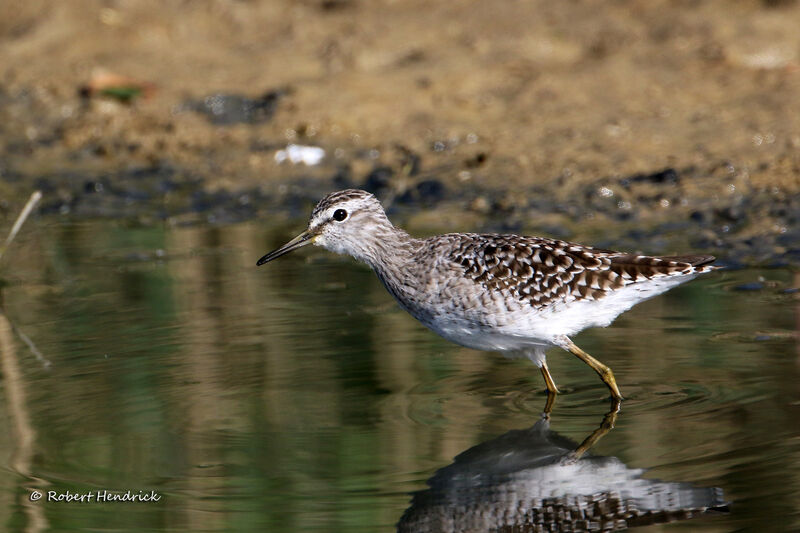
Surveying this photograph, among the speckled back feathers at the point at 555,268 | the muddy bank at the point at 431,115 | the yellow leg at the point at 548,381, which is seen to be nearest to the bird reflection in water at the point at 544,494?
the yellow leg at the point at 548,381

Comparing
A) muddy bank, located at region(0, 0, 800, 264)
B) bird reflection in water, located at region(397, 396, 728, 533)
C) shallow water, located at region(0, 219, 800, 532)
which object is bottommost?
bird reflection in water, located at region(397, 396, 728, 533)

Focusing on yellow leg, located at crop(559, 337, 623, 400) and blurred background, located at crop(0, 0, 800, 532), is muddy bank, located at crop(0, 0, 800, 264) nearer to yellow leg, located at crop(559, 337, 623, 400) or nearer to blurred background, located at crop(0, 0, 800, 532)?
blurred background, located at crop(0, 0, 800, 532)

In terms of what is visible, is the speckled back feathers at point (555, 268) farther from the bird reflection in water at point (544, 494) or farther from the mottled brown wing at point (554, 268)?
the bird reflection in water at point (544, 494)

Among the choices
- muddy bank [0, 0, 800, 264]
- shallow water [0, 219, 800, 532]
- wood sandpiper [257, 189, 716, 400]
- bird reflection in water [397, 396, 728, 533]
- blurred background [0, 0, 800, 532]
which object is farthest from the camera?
muddy bank [0, 0, 800, 264]

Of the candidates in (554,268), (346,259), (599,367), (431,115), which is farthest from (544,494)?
(431,115)

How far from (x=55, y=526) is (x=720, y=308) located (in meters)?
4.89

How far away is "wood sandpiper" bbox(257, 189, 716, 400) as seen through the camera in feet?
23.3

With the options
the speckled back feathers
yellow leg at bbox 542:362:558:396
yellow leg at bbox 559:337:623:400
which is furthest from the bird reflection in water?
the speckled back feathers

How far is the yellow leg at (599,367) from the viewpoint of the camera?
6.91m

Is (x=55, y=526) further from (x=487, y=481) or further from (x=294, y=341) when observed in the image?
(x=294, y=341)

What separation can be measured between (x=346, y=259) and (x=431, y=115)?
110 inches

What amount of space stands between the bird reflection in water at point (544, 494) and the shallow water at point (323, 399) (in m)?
0.05

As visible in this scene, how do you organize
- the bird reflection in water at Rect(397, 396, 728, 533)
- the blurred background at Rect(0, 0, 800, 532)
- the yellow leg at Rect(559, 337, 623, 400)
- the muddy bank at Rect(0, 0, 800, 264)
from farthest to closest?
the muddy bank at Rect(0, 0, 800, 264) → the yellow leg at Rect(559, 337, 623, 400) → the blurred background at Rect(0, 0, 800, 532) → the bird reflection in water at Rect(397, 396, 728, 533)

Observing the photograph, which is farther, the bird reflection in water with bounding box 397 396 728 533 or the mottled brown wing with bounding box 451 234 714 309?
the mottled brown wing with bounding box 451 234 714 309
